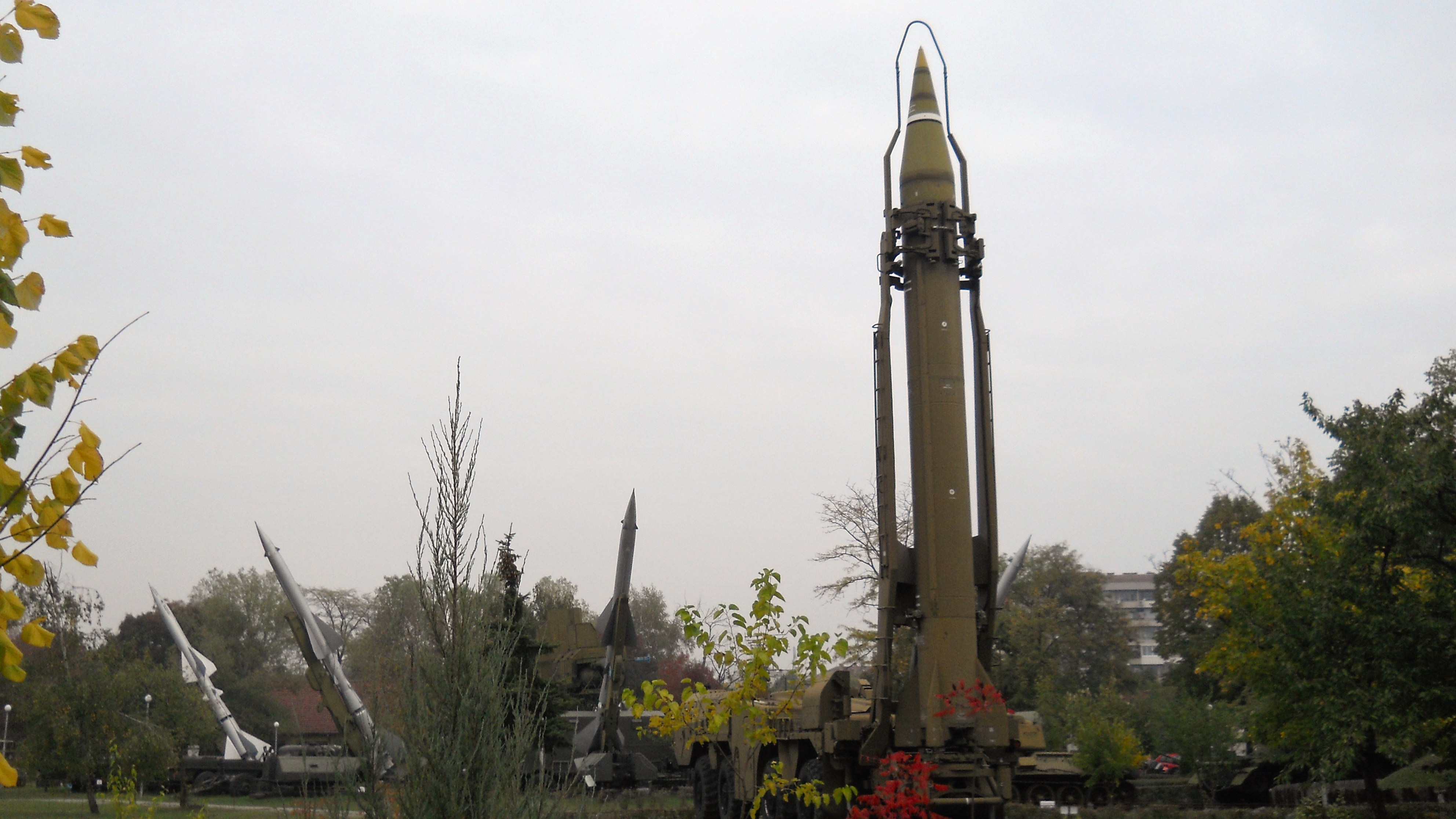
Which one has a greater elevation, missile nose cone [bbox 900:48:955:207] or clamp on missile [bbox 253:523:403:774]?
missile nose cone [bbox 900:48:955:207]

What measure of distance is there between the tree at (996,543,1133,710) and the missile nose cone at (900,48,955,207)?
92.7 feet

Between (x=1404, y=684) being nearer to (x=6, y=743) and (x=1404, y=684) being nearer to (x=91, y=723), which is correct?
(x=91, y=723)

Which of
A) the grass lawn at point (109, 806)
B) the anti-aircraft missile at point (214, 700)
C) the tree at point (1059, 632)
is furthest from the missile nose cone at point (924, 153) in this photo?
the tree at point (1059, 632)

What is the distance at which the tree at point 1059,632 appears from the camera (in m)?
40.9

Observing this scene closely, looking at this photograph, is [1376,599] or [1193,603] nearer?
[1376,599]

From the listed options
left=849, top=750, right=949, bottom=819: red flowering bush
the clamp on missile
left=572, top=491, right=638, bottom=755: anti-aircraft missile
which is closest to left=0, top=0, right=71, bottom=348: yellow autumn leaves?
left=849, top=750, right=949, bottom=819: red flowering bush

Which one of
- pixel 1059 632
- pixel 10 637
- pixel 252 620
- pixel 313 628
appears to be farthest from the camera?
pixel 252 620

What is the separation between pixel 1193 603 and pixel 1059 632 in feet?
19.9

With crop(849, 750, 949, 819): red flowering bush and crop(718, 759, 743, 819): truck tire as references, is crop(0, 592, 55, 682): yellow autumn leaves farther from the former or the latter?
crop(718, 759, 743, 819): truck tire

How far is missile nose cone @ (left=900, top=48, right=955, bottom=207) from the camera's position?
13453 millimetres

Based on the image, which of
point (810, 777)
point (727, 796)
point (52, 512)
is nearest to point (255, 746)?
point (727, 796)

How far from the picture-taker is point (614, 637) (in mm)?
25547

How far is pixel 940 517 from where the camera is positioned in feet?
41.1

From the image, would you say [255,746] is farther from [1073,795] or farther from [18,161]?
[18,161]
